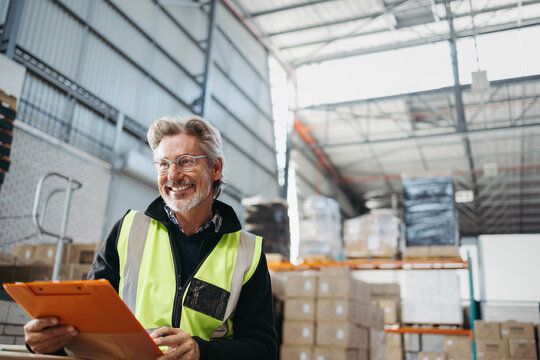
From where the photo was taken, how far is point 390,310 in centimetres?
1016

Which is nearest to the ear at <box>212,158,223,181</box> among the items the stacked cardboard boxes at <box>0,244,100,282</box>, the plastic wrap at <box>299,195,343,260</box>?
the stacked cardboard boxes at <box>0,244,100,282</box>

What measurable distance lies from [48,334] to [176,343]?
1.11ft

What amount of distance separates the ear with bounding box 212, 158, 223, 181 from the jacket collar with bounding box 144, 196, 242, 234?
117 mm

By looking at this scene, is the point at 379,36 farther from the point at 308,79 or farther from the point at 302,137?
the point at 302,137

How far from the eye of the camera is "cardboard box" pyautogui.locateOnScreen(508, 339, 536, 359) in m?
8.66

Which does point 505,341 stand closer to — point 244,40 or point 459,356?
point 459,356

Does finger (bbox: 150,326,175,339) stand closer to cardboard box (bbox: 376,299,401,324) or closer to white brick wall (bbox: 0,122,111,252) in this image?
white brick wall (bbox: 0,122,111,252)

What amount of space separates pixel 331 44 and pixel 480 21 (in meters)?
3.69

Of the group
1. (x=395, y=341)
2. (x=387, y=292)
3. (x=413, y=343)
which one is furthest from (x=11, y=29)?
(x=413, y=343)

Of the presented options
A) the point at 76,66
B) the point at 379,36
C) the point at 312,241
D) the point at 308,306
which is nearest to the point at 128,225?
the point at 308,306

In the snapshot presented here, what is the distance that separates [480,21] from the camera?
11.6m

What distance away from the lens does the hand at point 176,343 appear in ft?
4.42

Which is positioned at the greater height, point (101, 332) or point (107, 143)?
point (107, 143)

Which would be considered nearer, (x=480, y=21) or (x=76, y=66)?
(x=76, y=66)
